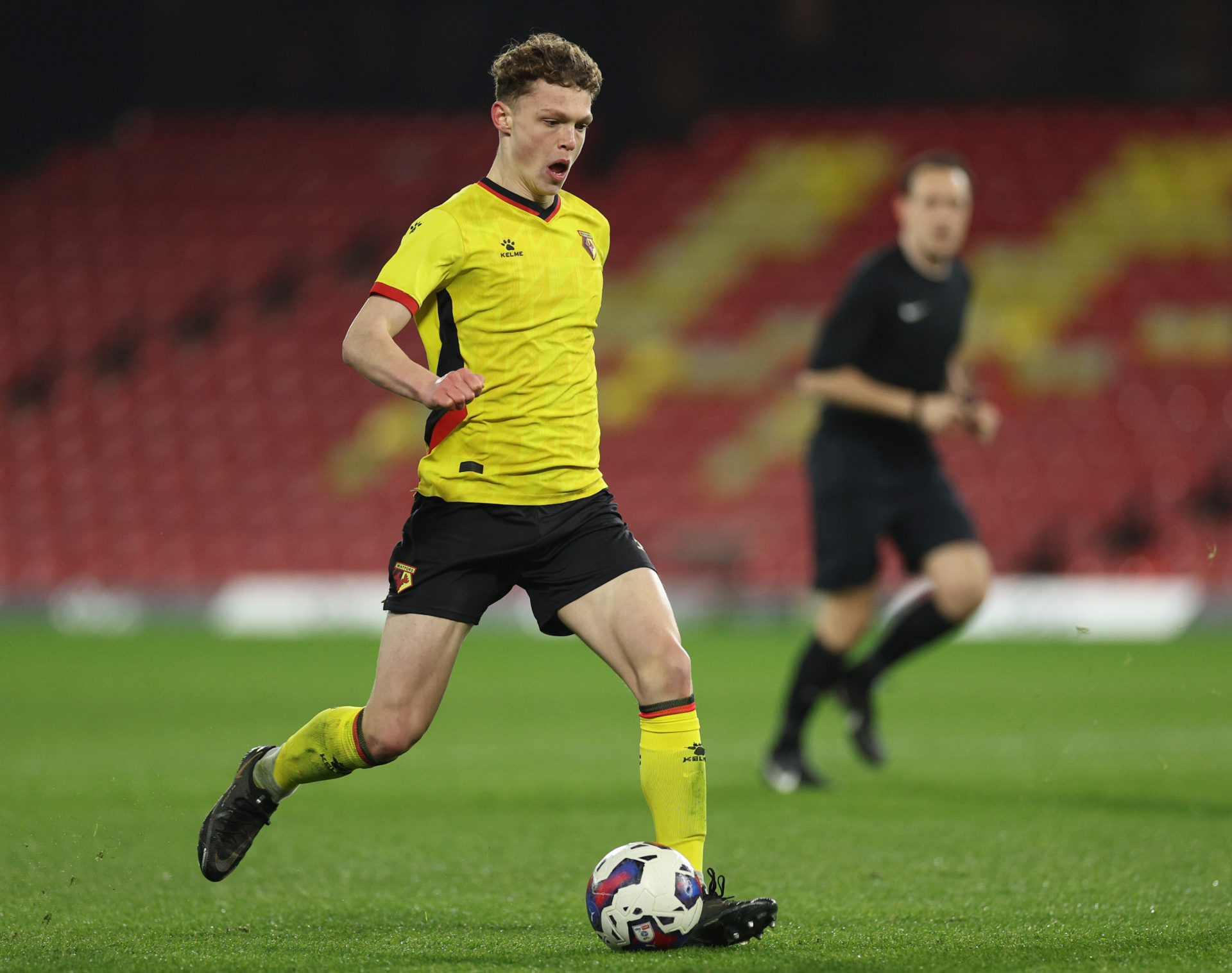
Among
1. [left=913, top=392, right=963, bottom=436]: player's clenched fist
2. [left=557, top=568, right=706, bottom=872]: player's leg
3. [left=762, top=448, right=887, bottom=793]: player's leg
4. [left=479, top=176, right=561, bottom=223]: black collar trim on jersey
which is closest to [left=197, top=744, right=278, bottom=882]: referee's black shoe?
[left=557, top=568, right=706, bottom=872]: player's leg

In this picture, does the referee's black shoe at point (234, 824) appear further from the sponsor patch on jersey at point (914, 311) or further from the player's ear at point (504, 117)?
the sponsor patch on jersey at point (914, 311)

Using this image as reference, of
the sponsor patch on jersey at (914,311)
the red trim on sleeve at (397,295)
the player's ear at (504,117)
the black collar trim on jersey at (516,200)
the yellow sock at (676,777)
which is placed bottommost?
the yellow sock at (676,777)

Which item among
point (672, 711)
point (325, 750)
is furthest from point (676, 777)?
point (325, 750)

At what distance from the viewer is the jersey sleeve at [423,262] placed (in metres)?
3.54

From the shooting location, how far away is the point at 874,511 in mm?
6125

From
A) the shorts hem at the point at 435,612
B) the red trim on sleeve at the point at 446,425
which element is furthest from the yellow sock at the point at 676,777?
the red trim on sleeve at the point at 446,425


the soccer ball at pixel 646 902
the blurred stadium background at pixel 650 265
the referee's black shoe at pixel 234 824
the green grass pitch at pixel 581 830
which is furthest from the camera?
the blurred stadium background at pixel 650 265

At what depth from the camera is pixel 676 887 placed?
341 cm

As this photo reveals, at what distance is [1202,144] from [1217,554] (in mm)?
5484

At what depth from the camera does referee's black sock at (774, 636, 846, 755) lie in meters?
6.18

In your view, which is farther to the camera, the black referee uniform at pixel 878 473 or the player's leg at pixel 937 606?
the black referee uniform at pixel 878 473

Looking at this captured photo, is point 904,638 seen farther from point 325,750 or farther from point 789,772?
point 325,750

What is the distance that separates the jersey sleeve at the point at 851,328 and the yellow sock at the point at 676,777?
2.83 meters

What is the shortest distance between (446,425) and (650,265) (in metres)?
14.3
